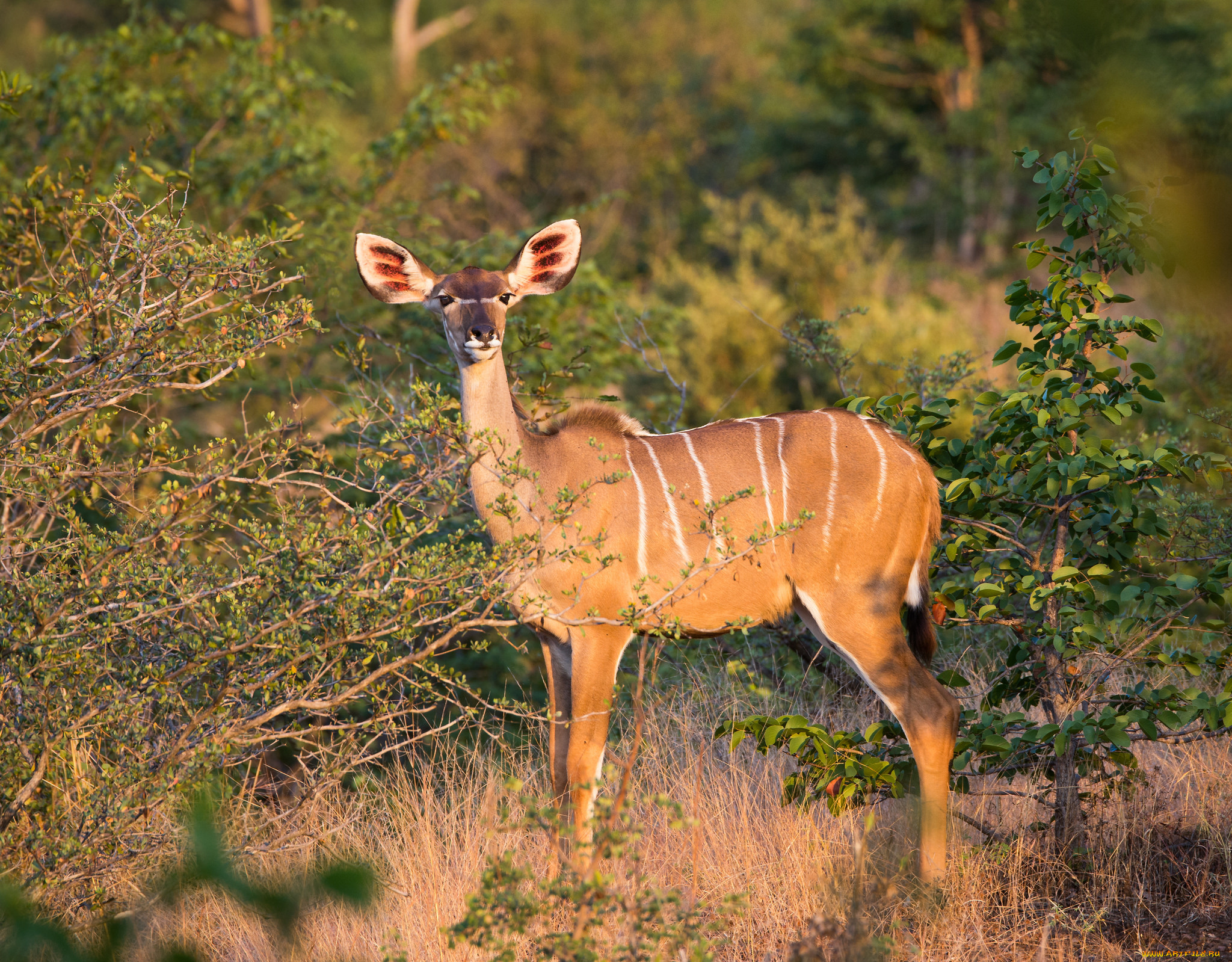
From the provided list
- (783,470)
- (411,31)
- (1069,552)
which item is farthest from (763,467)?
(411,31)

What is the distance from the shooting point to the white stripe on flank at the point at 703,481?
373 centimetres

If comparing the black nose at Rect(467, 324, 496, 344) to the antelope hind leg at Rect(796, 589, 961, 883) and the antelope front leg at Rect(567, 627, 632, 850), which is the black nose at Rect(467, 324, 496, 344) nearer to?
the antelope front leg at Rect(567, 627, 632, 850)

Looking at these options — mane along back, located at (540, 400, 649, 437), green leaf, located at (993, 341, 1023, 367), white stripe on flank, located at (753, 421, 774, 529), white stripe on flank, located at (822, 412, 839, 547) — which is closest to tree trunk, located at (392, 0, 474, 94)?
mane along back, located at (540, 400, 649, 437)

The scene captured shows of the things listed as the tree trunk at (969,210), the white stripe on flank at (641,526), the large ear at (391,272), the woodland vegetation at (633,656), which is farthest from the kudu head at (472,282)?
the tree trunk at (969,210)

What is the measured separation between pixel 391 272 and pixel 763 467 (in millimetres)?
1480

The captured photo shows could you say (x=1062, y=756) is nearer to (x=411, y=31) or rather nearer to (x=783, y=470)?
(x=783, y=470)

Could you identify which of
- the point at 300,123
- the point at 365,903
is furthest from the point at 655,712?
the point at 300,123

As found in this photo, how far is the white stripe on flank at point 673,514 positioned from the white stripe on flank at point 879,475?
0.61m

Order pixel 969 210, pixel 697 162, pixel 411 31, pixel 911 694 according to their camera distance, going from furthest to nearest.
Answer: pixel 411 31 < pixel 697 162 < pixel 969 210 < pixel 911 694

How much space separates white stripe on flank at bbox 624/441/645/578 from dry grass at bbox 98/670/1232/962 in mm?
692

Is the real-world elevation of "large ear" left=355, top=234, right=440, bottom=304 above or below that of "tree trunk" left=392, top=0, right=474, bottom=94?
above

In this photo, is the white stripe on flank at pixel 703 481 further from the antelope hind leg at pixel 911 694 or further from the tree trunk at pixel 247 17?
the tree trunk at pixel 247 17

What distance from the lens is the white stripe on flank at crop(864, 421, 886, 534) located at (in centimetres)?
370

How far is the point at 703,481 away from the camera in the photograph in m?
3.86
